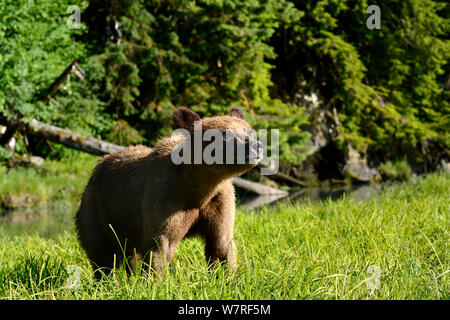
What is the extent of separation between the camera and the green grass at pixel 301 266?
2578 millimetres

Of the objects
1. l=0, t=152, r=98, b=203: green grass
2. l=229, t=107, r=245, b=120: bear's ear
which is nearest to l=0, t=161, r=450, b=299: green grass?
l=229, t=107, r=245, b=120: bear's ear

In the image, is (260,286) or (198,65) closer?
(260,286)

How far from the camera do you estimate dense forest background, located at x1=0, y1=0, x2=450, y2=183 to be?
14578mm

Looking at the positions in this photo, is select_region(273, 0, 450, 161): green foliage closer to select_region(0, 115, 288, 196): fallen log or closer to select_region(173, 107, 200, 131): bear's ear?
select_region(0, 115, 288, 196): fallen log

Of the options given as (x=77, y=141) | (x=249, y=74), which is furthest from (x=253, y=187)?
(x=77, y=141)

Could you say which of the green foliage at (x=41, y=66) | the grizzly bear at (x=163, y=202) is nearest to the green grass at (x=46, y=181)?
the green foliage at (x=41, y=66)

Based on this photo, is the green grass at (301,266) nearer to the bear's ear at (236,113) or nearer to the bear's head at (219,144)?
the bear's head at (219,144)

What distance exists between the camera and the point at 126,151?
4.01 m

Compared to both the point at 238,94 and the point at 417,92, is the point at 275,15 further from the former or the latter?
the point at 417,92

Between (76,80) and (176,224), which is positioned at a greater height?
(76,80)

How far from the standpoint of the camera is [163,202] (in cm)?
323

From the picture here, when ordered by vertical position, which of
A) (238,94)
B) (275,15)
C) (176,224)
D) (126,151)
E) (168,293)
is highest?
(275,15)
